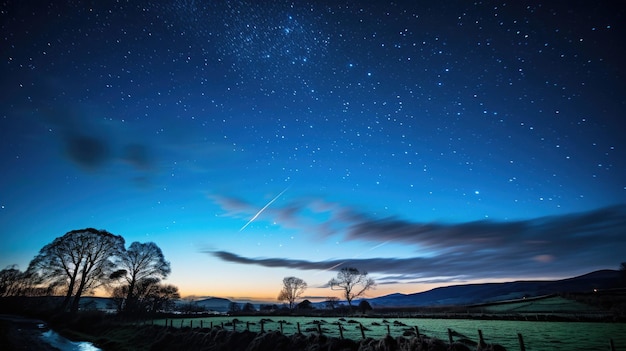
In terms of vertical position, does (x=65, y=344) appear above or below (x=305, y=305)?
above

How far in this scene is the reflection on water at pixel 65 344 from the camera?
2943 centimetres

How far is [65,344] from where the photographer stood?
31047mm

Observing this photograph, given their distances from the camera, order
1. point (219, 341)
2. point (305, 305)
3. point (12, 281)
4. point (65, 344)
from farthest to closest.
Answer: point (305, 305)
point (12, 281)
point (65, 344)
point (219, 341)

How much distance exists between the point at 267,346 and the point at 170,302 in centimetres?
5358

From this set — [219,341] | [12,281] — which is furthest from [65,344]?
[12,281]

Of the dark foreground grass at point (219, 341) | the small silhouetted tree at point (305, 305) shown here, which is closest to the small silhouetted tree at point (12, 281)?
the dark foreground grass at point (219, 341)

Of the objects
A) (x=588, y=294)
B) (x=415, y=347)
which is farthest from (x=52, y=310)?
(x=588, y=294)

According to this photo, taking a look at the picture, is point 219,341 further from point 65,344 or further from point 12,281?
point 12,281

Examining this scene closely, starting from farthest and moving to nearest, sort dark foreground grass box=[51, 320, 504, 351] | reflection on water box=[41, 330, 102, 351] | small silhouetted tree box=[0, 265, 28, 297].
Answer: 1. small silhouetted tree box=[0, 265, 28, 297]
2. reflection on water box=[41, 330, 102, 351]
3. dark foreground grass box=[51, 320, 504, 351]

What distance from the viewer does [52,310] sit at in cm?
4969

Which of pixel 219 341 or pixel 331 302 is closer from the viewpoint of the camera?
pixel 219 341

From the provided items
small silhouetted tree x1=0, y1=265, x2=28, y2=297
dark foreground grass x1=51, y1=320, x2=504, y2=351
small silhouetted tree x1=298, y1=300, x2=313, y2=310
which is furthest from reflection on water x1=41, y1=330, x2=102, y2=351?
small silhouetted tree x1=298, y1=300, x2=313, y2=310

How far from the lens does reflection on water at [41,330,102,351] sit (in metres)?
29.4

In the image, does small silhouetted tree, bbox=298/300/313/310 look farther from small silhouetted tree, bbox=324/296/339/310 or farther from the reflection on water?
the reflection on water
